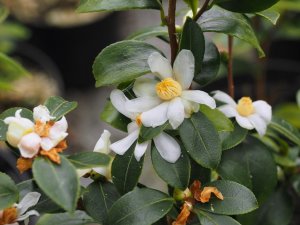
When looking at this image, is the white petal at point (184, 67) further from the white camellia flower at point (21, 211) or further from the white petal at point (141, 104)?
the white camellia flower at point (21, 211)

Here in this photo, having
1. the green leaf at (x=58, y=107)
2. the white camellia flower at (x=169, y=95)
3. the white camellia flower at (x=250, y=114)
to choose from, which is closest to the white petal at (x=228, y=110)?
the white camellia flower at (x=250, y=114)

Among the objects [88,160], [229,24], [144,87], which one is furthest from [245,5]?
[88,160]

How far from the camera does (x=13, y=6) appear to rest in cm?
204

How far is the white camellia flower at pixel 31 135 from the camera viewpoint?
526mm

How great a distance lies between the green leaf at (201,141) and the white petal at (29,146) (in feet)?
0.52

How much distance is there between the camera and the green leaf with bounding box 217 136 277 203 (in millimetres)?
713

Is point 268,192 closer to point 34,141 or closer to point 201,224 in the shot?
point 201,224

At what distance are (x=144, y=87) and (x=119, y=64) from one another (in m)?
0.04

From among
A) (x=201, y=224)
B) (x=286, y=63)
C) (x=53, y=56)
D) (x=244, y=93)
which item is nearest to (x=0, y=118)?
(x=201, y=224)

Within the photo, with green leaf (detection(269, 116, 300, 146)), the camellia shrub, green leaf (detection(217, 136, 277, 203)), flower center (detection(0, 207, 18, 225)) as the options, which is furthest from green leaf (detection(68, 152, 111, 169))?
green leaf (detection(269, 116, 300, 146))

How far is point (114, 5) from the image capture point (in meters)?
0.62

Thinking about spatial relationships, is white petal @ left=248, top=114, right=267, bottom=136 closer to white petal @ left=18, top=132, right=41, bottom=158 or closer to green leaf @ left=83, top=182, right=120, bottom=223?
green leaf @ left=83, top=182, right=120, bottom=223

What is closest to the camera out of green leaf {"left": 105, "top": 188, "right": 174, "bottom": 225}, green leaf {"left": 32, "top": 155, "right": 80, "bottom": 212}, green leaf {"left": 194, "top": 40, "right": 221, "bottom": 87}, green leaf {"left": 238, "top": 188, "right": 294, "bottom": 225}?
green leaf {"left": 32, "top": 155, "right": 80, "bottom": 212}

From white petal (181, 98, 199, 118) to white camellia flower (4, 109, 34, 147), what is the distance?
6.6 inches
